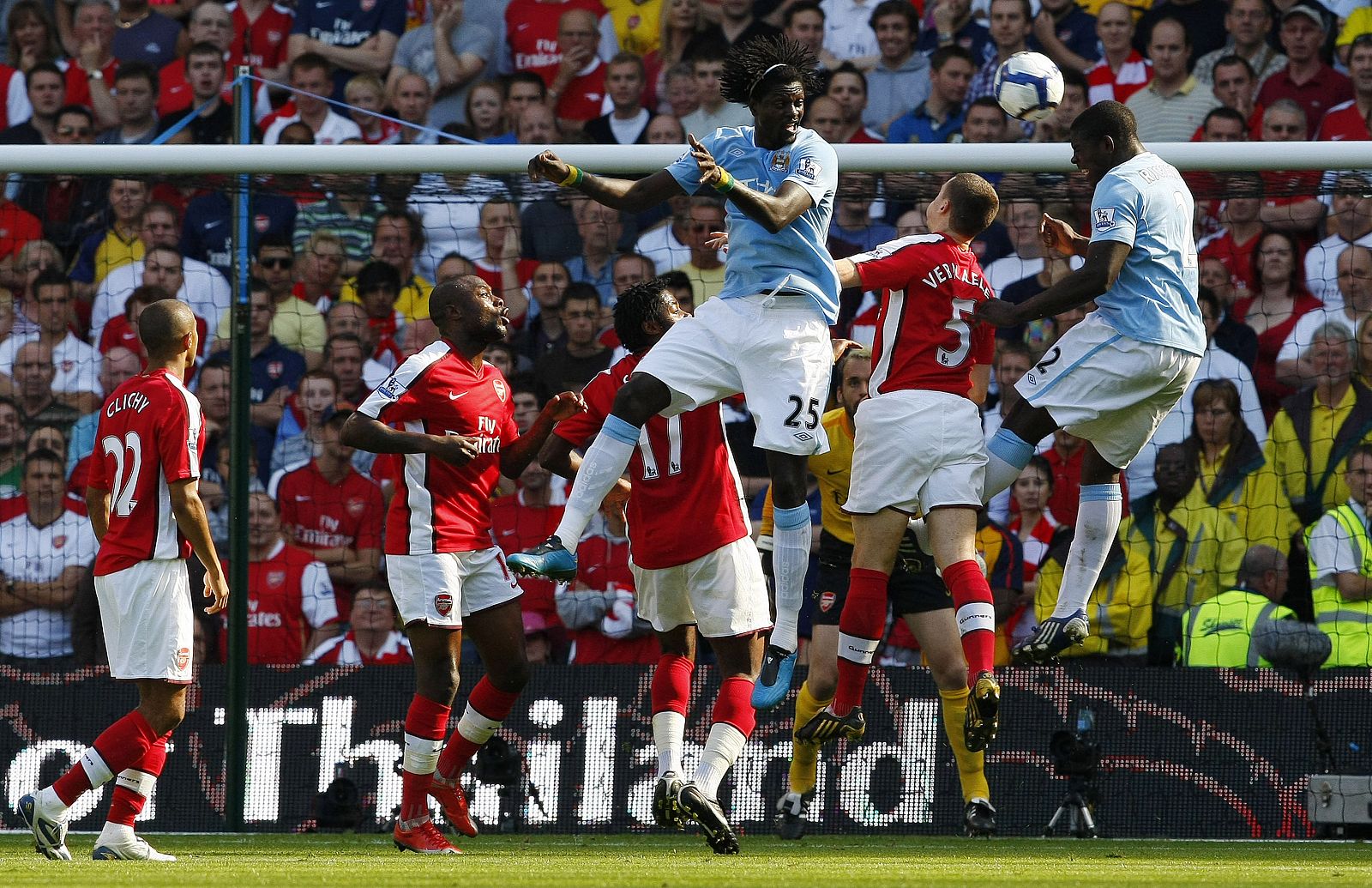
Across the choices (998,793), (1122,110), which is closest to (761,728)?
(998,793)

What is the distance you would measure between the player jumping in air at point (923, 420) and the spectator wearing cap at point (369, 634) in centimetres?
327

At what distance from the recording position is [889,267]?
6770 millimetres

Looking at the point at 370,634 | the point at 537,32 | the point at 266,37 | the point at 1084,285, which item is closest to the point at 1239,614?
the point at 1084,285

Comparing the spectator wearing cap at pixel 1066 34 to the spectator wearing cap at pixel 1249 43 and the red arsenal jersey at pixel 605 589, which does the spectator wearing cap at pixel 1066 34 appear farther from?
the red arsenal jersey at pixel 605 589

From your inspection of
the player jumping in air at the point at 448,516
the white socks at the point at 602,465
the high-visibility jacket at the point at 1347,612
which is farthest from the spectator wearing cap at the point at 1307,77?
the white socks at the point at 602,465

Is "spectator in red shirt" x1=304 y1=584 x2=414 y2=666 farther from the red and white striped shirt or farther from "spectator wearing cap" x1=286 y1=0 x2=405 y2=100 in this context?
the red and white striped shirt

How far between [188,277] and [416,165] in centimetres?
300

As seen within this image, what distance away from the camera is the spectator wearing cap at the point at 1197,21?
10773 mm

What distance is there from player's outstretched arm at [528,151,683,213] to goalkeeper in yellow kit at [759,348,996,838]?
1.52m

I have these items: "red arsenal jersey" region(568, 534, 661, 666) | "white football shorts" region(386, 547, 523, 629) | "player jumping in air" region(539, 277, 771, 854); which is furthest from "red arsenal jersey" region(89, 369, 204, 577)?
"red arsenal jersey" region(568, 534, 661, 666)

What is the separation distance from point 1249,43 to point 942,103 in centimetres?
200

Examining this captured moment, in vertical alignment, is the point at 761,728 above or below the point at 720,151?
below

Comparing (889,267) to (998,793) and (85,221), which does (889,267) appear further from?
(85,221)

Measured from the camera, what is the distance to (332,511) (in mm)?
9555
